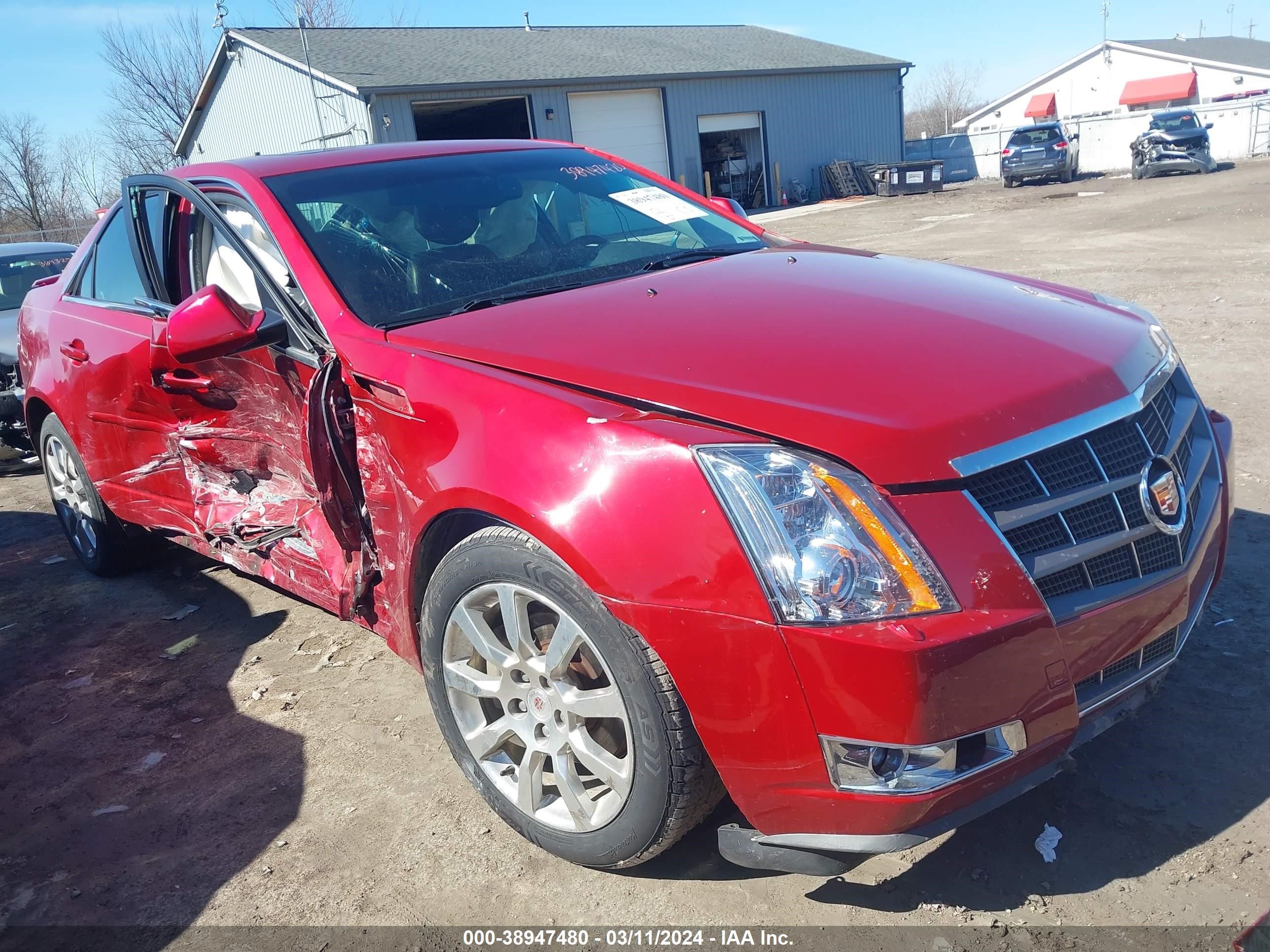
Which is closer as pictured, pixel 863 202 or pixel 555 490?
pixel 555 490

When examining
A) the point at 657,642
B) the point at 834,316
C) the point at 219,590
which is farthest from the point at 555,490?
the point at 219,590

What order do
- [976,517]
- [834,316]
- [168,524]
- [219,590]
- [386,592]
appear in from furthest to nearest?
[219,590], [168,524], [386,592], [834,316], [976,517]

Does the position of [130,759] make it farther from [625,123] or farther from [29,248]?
[625,123]

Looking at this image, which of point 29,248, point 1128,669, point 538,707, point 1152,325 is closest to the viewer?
point 1128,669

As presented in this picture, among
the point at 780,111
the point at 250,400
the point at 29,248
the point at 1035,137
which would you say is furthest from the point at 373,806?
the point at 780,111

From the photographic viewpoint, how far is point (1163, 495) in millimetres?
2145

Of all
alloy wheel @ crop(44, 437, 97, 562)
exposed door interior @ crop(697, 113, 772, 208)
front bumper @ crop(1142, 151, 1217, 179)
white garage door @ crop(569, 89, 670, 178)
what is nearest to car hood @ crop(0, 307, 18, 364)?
alloy wheel @ crop(44, 437, 97, 562)

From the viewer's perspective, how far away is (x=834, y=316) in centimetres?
242

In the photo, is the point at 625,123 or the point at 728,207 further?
the point at 625,123

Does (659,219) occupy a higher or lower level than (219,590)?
higher

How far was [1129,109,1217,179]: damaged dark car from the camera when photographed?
26234 mm

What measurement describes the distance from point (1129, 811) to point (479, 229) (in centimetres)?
248

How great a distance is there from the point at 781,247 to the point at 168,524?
8.59 ft

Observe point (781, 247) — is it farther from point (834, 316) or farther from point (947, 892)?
point (947, 892)
